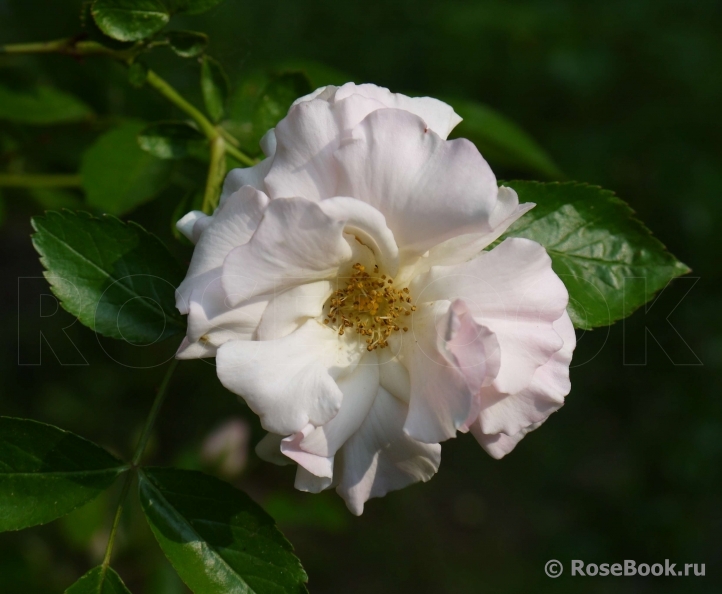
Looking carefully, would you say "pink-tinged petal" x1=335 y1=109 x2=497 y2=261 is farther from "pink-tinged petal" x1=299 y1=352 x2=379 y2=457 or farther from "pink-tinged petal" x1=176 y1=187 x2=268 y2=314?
"pink-tinged petal" x1=299 y1=352 x2=379 y2=457

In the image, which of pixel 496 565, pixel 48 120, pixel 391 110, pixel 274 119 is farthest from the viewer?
pixel 496 565

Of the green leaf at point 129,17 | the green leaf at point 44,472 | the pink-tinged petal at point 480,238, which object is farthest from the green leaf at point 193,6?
the green leaf at point 44,472

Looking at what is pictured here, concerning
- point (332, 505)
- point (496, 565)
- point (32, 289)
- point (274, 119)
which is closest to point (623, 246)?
point (274, 119)

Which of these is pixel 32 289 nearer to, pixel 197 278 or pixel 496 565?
pixel 496 565

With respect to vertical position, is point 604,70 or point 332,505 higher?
point 604,70

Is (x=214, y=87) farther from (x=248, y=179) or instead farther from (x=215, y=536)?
(x=215, y=536)

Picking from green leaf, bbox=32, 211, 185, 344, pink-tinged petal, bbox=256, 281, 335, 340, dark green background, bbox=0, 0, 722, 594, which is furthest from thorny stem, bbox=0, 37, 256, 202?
dark green background, bbox=0, 0, 722, 594

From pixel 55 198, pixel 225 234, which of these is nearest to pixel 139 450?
pixel 225 234
